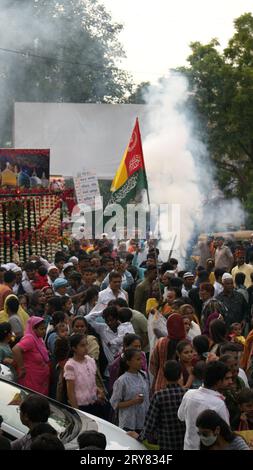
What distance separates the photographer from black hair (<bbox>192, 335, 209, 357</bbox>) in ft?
29.5

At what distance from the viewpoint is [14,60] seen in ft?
135

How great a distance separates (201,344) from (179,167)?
505 inches

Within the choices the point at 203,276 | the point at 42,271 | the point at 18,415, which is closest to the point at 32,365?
the point at 18,415

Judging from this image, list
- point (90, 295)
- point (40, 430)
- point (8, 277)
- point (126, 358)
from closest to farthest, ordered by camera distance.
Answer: point (40, 430), point (126, 358), point (90, 295), point (8, 277)

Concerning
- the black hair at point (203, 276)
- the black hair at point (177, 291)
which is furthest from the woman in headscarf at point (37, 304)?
the black hair at point (203, 276)

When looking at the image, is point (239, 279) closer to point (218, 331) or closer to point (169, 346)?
point (218, 331)

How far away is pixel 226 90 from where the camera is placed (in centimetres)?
3067

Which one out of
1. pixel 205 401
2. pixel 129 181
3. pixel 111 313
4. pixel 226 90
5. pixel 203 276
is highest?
pixel 226 90

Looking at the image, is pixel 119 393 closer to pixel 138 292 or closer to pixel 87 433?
pixel 87 433

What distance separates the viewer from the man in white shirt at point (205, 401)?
7.09m

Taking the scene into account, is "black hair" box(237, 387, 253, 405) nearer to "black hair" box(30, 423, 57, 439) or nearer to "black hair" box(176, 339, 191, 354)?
"black hair" box(176, 339, 191, 354)

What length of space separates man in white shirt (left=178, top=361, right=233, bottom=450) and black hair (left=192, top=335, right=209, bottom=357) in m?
1.61

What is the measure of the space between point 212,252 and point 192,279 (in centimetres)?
581

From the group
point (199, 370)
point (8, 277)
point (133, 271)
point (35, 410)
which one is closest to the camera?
point (35, 410)
